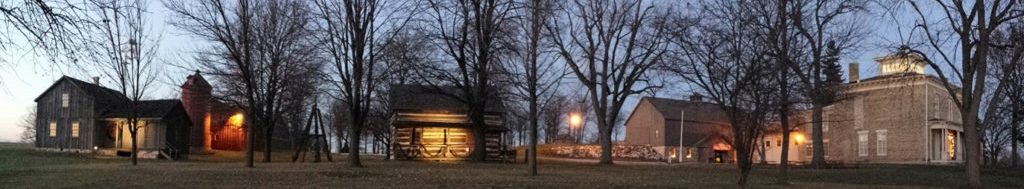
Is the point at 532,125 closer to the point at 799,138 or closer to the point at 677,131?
the point at 799,138

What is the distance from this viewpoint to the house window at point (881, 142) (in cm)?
5716

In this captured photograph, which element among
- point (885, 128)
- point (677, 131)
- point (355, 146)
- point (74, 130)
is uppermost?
point (885, 128)

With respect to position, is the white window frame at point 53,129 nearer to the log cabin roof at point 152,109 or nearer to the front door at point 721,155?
the log cabin roof at point 152,109

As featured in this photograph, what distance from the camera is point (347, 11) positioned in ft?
99.0

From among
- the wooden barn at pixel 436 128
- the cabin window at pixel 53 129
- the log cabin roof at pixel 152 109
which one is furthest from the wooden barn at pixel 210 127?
the wooden barn at pixel 436 128

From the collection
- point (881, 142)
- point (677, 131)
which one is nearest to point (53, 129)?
point (677, 131)

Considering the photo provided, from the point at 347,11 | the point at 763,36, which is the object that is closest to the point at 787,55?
the point at 763,36

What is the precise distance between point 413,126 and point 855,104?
3221 cm

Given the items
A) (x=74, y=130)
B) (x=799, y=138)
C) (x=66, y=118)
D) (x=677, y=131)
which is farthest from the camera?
(x=677, y=131)

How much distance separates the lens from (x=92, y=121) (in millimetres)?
52906

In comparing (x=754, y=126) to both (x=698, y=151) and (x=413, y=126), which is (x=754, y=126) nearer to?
(x=413, y=126)

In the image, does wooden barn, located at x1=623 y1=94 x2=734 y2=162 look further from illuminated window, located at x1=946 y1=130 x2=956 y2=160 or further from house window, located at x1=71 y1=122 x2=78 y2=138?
house window, located at x1=71 y1=122 x2=78 y2=138

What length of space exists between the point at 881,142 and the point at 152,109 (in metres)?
46.1

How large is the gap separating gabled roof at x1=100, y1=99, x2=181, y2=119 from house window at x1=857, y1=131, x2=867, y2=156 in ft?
144
